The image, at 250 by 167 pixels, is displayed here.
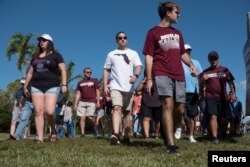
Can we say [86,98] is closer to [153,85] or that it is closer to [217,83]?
[217,83]

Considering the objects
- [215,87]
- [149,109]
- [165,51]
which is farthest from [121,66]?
[149,109]

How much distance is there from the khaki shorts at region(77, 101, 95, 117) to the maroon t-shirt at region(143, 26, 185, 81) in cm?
678

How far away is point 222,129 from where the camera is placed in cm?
1103

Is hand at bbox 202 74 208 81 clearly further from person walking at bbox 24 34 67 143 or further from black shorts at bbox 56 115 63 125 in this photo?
black shorts at bbox 56 115 63 125

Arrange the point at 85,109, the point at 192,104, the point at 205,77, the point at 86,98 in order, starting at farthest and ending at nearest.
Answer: the point at 85,109 < the point at 86,98 < the point at 192,104 < the point at 205,77

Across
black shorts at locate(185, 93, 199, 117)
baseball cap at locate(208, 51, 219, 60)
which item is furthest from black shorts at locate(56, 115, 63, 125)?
baseball cap at locate(208, 51, 219, 60)

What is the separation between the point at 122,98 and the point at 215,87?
2524mm

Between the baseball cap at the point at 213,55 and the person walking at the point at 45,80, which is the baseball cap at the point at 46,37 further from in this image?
the baseball cap at the point at 213,55

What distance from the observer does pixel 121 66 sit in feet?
25.2

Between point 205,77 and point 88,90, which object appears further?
point 88,90

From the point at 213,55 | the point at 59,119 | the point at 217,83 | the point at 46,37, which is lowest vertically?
the point at 59,119

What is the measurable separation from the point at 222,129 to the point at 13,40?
32.8m

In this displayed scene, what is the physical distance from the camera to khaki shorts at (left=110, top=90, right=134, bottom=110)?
752 cm

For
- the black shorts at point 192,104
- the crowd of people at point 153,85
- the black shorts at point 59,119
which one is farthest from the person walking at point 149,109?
the black shorts at point 59,119
